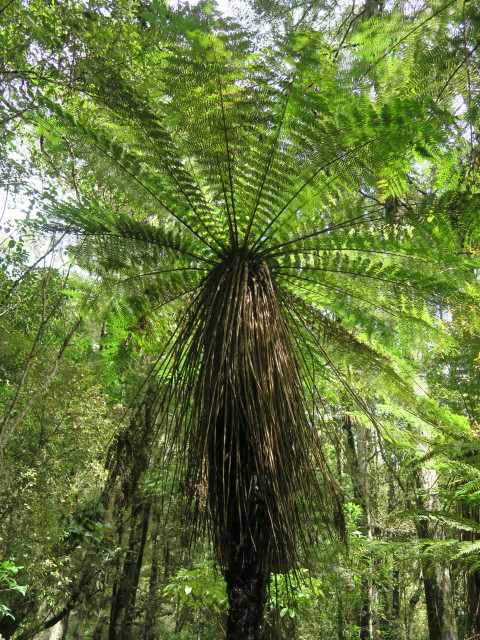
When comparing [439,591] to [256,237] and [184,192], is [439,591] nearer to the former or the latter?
[256,237]

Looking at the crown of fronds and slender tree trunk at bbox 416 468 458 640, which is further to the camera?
slender tree trunk at bbox 416 468 458 640

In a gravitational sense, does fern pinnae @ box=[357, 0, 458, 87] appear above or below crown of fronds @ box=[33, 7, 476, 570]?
above

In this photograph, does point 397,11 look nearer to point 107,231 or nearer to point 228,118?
point 228,118

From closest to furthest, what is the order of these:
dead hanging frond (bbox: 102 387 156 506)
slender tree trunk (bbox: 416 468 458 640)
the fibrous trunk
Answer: the fibrous trunk → dead hanging frond (bbox: 102 387 156 506) → slender tree trunk (bbox: 416 468 458 640)

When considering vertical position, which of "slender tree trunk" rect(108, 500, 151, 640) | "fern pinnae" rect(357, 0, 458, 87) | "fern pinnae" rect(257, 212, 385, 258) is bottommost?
"slender tree trunk" rect(108, 500, 151, 640)

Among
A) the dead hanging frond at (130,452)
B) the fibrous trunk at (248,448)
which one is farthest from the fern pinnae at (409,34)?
the dead hanging frond at (130,452)

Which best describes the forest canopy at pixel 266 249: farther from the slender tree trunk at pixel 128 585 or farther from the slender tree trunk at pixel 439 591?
the slender tree trunk at pixel 128 585

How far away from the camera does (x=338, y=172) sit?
1.80 metres

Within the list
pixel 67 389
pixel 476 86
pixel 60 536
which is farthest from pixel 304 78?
pixel 60 536

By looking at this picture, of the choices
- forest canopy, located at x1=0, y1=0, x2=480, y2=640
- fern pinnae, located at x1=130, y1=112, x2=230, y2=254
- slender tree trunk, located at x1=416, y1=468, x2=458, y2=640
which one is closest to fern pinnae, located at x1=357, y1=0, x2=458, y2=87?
forest canopy, located at x1=0, y1=0, x2=480, y2=640

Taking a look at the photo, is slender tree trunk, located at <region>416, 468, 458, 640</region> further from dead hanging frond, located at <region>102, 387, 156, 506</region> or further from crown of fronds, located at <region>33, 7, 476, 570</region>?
dead hanging frond, located at <region>102, 387, 156, 506</region>

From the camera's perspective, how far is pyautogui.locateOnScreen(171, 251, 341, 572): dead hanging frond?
4.84 feet

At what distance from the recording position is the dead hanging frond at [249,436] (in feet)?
4.84

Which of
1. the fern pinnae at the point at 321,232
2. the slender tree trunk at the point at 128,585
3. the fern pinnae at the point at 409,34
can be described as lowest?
the slender tree trunk at the point at 128,585
